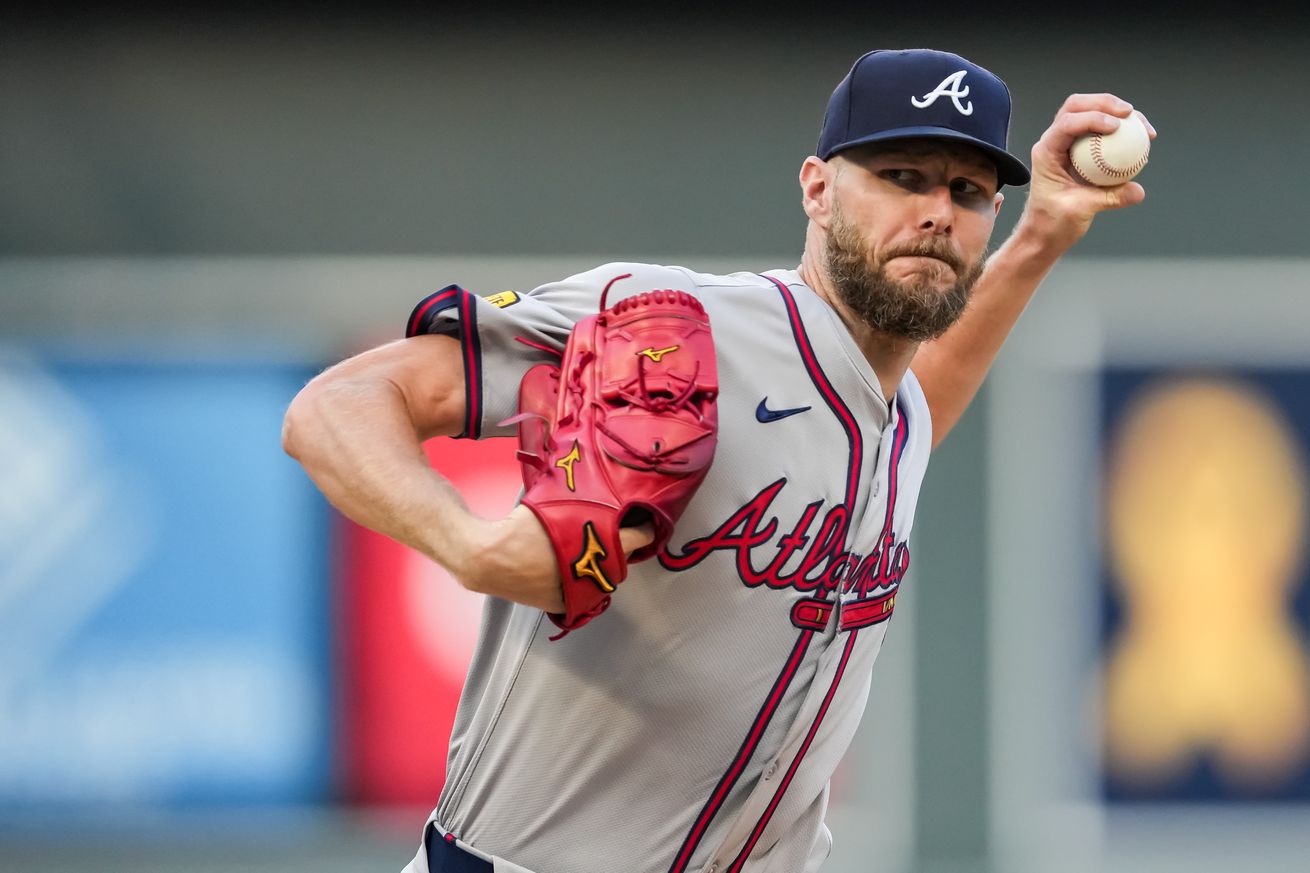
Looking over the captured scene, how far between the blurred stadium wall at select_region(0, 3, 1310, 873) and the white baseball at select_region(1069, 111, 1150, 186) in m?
2.44

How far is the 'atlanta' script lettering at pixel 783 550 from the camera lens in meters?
1.75

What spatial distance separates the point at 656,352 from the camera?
1.49m

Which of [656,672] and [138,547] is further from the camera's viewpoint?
[138,547]

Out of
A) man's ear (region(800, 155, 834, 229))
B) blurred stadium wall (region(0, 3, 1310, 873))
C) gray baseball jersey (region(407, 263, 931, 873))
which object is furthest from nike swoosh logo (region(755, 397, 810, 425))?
blurred stadium wall (region(0, 3, 1310, 873))

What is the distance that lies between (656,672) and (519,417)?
388 mm

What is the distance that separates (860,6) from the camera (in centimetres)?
456

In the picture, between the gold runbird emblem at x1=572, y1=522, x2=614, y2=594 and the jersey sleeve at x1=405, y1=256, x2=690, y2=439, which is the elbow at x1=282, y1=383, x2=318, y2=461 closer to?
the jersey sleeve at x1=405, y1=256, x2=690, y2=439

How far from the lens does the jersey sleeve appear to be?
1634 mm

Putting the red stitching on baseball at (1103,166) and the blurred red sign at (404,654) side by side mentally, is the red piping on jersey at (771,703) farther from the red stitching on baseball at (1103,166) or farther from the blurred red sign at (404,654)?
the blurred red sign at (404,654)

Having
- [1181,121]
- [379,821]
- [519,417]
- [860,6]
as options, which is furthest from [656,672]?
[1181,121]

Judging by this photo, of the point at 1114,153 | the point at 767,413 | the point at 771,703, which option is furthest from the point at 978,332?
the point at 771,703

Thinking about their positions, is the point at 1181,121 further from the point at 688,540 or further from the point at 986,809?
the point at 688,540

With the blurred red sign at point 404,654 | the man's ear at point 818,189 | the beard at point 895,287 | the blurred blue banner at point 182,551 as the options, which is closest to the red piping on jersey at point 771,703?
the beard at point 895,287

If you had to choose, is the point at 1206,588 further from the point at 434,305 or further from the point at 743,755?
the point at 434,305
